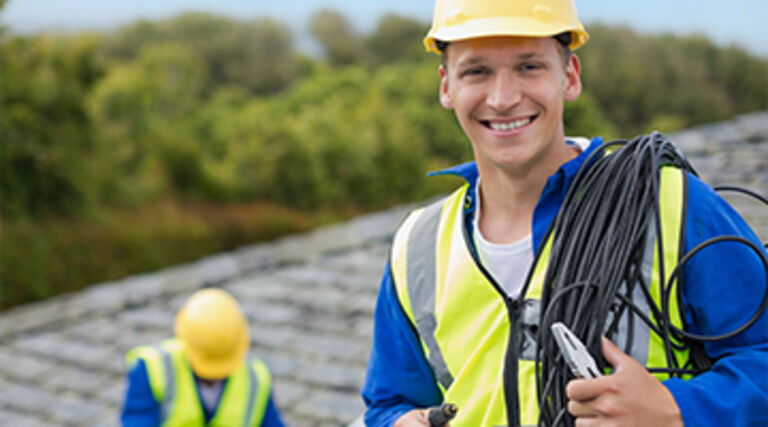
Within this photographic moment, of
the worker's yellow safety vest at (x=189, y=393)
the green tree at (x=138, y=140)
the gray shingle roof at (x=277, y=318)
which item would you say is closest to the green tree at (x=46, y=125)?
the green tree at (x=138, y=140)

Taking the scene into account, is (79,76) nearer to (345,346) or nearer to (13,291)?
(13,291)

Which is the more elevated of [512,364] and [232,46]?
[512,364]

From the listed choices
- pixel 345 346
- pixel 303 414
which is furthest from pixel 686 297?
pixel 345 346

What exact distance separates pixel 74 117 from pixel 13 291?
3028mm

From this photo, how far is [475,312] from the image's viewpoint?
1.63 metres

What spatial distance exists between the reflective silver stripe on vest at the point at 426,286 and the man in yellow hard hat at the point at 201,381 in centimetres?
189

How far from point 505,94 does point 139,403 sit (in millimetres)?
2448

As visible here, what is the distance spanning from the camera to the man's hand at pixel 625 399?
4.16 ft

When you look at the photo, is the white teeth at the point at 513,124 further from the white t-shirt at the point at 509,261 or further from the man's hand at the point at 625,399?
the man's hand at the point at 625,399

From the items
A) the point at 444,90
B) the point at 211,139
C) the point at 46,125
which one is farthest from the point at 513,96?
the point at 211,139

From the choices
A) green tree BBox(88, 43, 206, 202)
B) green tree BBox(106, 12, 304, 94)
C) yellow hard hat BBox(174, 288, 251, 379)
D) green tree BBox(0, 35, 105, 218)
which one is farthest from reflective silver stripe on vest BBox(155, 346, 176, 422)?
green tree BBox(106, 12, 304, 94)

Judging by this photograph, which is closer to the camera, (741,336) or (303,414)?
(741,336)

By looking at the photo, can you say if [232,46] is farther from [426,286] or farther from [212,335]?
[426,286]

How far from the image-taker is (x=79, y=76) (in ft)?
40.3
